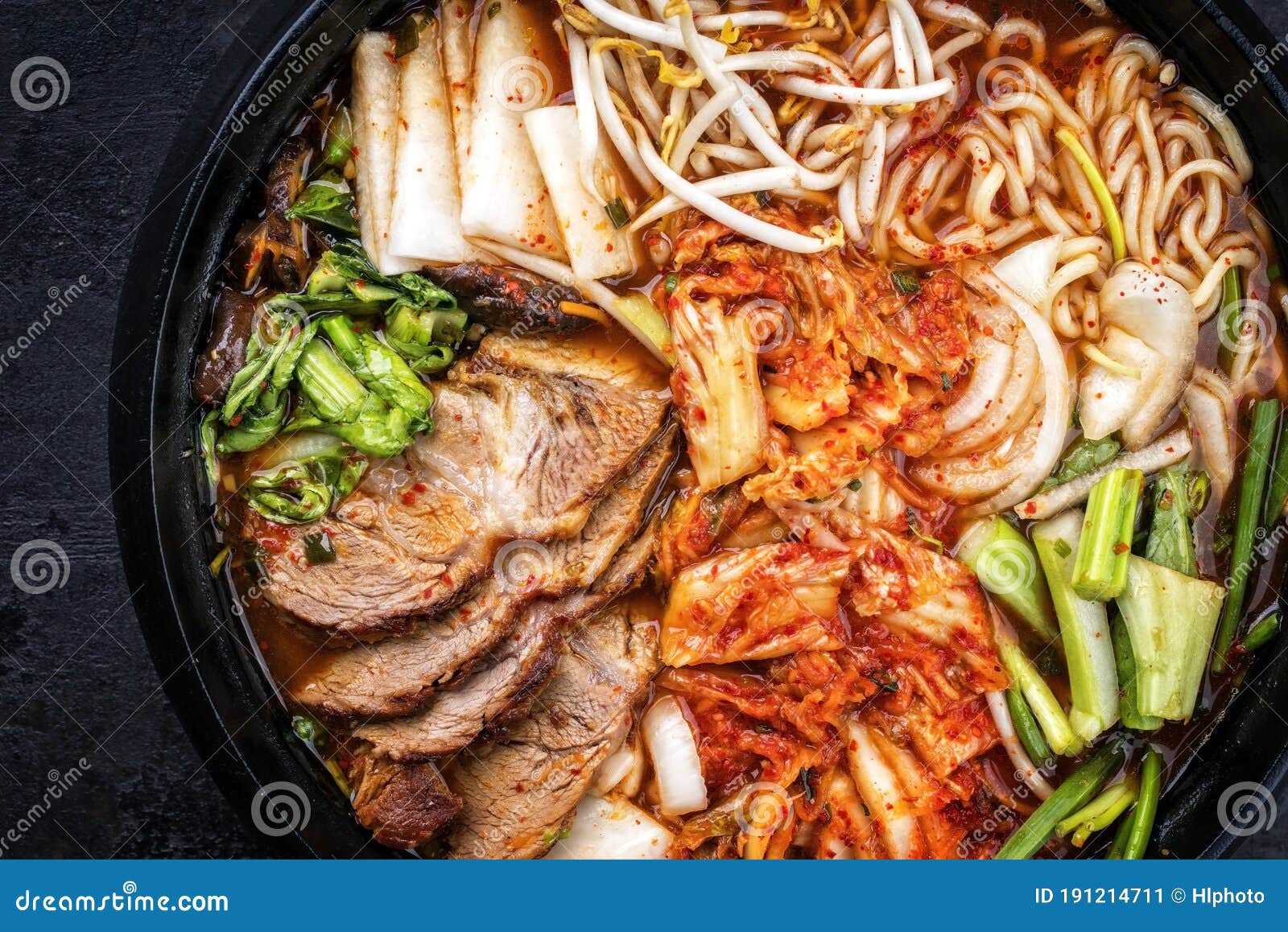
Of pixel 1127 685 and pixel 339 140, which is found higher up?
pixel 1127 685

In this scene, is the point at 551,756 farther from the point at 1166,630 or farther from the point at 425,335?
the point at 1166,630

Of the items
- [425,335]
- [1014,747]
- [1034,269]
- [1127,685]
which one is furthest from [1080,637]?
[425,335]

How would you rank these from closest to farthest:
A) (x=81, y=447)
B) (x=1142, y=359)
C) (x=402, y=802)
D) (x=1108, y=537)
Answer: (x=402, y=802) → (x=1108, y=537) → (x=1142, y=359) → (x=81, y=447)

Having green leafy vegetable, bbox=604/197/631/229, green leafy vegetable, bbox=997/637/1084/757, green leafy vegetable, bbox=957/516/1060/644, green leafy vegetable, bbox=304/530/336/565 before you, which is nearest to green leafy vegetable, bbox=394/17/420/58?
green leafy vegetable, bbox=604/197/631/229

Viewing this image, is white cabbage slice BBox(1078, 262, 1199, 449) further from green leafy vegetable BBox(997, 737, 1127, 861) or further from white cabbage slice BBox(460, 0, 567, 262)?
white cabbage slice BBox(460, 0, 567, 262)

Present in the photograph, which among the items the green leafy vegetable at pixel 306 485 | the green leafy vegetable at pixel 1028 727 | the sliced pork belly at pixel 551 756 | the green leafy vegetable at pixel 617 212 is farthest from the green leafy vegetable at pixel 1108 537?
the green leafy vegetable at pixel 306 485

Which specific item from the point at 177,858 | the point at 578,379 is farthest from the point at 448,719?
the point at 177,858
